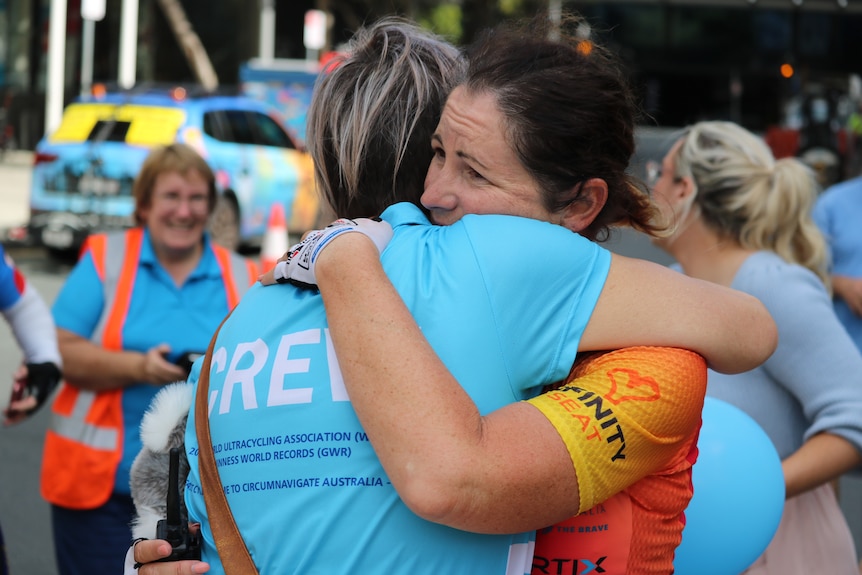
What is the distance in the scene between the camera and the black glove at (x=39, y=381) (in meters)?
3.50

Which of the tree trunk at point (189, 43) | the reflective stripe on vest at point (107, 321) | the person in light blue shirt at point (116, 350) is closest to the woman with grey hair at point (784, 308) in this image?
the person in light blue shirt at point (116, 350)

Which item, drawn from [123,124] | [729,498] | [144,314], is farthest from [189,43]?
[729,498]

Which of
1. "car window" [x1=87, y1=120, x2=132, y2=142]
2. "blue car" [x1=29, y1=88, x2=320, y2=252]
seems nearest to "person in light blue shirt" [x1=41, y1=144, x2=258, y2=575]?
"blue car" [x1=29, y1=88, x2=320, y2=252]

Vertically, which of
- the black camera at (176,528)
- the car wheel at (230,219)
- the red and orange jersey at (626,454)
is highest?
the red and orange jersey at (626,454)

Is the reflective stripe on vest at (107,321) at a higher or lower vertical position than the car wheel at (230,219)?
higher

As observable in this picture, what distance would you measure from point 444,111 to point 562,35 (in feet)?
1.20

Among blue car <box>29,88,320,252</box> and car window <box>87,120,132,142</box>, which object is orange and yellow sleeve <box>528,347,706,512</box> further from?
car window <box>87,120,132,142</box>

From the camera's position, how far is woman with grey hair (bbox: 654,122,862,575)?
2.83 m

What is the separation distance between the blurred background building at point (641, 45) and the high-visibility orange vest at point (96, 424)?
1993 millimetres

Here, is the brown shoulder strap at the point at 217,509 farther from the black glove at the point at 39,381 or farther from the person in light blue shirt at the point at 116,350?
the person in light blue shirt at the point at 116,350

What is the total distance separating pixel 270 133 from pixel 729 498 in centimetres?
1262

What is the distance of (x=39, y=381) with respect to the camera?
11.5 feet

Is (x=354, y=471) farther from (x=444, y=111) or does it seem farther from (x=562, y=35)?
(x=562, y=35)

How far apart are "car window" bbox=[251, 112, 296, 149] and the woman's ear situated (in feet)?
41.7
